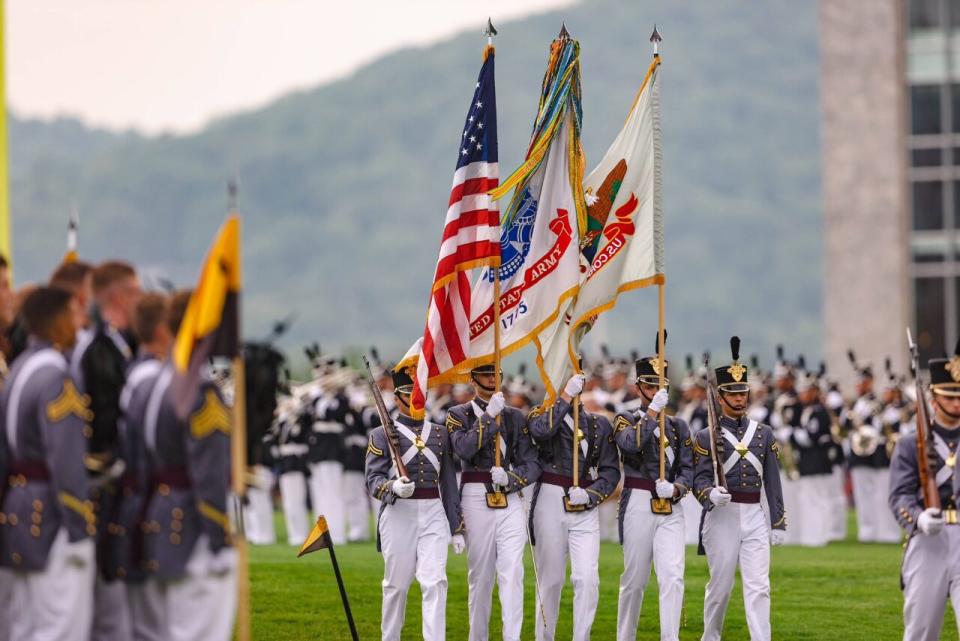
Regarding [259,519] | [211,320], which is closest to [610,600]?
[259,519]

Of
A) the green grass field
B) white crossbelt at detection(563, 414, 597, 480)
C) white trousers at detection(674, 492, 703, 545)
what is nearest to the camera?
white crossbelt at detection(563, 414, 597, 480)

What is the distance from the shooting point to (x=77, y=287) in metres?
11.4

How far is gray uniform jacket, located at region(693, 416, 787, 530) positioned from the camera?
1579 cm

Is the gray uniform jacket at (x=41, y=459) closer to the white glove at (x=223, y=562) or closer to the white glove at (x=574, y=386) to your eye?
the white glove at (x=223, y=562)

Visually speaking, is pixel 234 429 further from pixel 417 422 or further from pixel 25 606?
pixel 417 422

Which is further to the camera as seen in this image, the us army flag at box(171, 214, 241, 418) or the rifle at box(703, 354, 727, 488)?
the rifle at box(703, 354, 727, 488)

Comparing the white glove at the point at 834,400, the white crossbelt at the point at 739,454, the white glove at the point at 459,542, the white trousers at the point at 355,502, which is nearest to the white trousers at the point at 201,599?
the white glove at the point at 459,542

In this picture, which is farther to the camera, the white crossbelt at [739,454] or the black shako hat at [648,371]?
the black shako hat at [648,371]

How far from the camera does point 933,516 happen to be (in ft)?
42.6

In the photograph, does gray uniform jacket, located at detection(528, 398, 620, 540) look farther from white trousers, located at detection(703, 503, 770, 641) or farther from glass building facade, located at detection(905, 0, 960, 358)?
glass building facade, located at detection(905, 0, 960, 358)

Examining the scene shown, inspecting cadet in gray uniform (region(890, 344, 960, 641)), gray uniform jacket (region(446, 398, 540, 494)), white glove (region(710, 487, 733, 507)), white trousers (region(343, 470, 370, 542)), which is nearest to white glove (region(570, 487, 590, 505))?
gray uniform jacket (region(446, 398, 540, 494))

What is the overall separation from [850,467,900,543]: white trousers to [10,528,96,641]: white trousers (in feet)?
65.1

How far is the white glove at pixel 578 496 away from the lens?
15.5 metres

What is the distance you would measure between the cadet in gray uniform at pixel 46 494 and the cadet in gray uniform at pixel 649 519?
6.12 m
